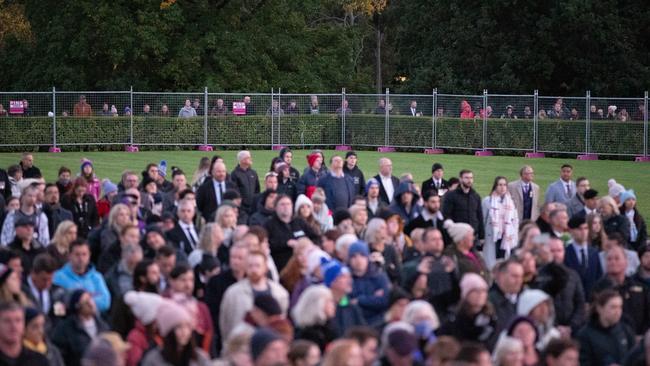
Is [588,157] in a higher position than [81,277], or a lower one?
higher

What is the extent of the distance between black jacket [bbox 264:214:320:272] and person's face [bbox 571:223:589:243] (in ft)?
9.30

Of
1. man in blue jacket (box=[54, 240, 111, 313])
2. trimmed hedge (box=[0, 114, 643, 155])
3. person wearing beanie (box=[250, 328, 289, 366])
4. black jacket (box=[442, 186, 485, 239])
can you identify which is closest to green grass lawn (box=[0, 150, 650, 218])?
trimmed hedge (box=[0, 114, 643, 155])

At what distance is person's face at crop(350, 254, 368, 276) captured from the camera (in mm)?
11781

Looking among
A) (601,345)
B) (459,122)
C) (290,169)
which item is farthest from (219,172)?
(459,122)

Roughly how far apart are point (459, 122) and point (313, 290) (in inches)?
1373

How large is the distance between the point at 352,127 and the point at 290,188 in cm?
2473

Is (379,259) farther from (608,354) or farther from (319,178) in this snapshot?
(319,178)

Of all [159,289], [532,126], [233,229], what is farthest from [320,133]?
[159,289]

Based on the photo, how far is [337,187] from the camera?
21.0 m

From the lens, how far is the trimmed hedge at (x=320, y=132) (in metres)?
42.4

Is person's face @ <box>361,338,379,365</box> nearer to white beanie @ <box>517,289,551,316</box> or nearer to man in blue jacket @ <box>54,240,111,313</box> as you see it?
white beanie @ <box>517,289,551,316</box>

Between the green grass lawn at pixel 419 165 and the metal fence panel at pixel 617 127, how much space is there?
948mm

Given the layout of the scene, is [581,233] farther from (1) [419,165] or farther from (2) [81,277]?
(1) [419,165]

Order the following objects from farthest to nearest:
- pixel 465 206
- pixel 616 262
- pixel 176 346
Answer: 1. pixel 465 206
2. pixel 616 262
3. pixel 176 346
